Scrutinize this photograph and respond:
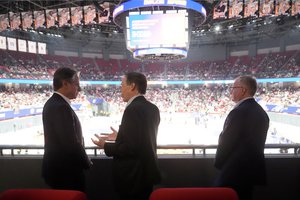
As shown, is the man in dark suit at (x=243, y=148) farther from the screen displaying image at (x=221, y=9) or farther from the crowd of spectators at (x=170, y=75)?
the crowd of spectators at (x=170, y=75)

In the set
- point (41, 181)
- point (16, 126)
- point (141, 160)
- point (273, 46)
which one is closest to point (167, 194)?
point (141, 160)

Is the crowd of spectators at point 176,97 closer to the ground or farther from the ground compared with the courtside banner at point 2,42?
closer to the ground

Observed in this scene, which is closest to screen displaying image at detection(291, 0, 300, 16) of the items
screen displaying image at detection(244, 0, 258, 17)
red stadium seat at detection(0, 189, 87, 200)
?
screen displaying image at detection(244, 0, 258, 17)

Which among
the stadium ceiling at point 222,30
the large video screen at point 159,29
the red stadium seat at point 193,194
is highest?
the stadium ceiling at point 222,30

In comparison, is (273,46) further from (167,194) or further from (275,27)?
(167,194)

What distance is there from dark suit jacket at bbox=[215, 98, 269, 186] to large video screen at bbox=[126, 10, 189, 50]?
363 inches

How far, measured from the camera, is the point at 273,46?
2769 cm

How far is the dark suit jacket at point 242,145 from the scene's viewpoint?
6.24ft

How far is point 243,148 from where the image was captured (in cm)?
192

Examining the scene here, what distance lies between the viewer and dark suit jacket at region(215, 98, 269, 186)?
1.90 metres

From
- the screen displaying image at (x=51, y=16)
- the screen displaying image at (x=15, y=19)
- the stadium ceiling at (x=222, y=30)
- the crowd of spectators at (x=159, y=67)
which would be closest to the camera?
the screen displaying image at (x=51, y=16)

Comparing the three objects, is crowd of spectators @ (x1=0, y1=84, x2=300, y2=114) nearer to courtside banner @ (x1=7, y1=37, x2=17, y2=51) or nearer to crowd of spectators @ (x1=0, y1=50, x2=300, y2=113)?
crowd of spectators @ (x1=0, y1=50, x2=300, y2=113)

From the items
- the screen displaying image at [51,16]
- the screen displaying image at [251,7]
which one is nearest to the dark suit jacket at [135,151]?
the screen displaying image at [251,7]

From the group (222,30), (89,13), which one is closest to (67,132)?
(89,13)
